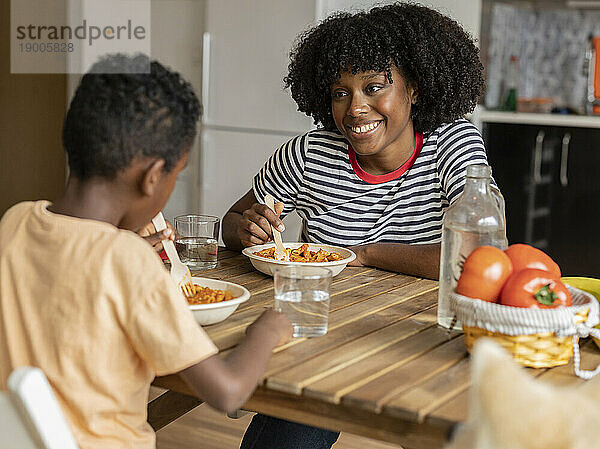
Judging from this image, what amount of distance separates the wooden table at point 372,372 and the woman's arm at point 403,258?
162 mm

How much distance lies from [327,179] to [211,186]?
78.3 inches

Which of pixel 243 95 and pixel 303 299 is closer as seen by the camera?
pixel 303 299

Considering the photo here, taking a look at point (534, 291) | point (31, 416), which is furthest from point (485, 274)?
point (31, 416)

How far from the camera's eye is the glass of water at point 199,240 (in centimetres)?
182

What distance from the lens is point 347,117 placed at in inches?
79.5

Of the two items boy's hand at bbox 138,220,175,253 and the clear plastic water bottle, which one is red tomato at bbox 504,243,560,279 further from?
boy's hand at bbox 138,220,175,253

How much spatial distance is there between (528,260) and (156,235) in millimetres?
682

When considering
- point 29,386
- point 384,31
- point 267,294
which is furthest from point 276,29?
point 29,386

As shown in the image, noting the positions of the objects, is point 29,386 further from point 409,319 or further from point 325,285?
point 409,319

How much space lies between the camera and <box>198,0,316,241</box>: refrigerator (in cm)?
376

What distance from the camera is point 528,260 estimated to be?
4.19 feet

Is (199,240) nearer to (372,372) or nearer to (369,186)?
(369,186)

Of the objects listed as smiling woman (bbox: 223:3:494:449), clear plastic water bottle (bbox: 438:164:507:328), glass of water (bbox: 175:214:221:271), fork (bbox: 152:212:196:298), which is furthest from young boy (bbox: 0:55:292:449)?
smiling woman (bbox: 223:3:494:449)

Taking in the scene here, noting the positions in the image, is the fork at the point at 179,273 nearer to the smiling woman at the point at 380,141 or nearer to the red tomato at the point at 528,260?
the smiling woman at the point at 380,141
